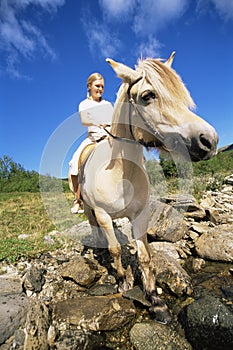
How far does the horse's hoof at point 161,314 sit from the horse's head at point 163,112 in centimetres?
209

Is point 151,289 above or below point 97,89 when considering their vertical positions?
below

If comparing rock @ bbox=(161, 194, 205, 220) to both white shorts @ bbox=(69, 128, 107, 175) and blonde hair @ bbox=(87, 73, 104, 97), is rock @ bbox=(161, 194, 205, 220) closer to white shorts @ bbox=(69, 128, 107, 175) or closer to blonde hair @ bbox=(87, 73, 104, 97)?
white shorts @ bbox=(69, 128, 107, 175)

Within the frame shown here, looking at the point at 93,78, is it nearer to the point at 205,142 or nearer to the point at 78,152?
the point at 78,152

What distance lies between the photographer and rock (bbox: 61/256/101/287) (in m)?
3.85

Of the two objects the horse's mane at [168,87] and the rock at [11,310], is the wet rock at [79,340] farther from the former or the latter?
the horse's mane at [168,87]

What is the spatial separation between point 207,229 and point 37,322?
4442 mm

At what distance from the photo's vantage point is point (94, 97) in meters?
3.83

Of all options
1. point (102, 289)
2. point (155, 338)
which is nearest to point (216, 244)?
point (102, 289)

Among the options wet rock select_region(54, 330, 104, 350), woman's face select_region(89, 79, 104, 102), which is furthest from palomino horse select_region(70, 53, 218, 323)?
woman's face select_region(89, 79, 104, 102)

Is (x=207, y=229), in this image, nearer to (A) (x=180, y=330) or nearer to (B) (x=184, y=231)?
(B) (x=184, y=231)

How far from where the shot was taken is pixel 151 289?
3.21m

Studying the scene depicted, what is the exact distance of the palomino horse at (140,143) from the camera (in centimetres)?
207

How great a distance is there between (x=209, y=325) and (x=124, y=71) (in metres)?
2.96

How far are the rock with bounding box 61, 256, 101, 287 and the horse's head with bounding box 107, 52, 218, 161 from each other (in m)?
2.69
